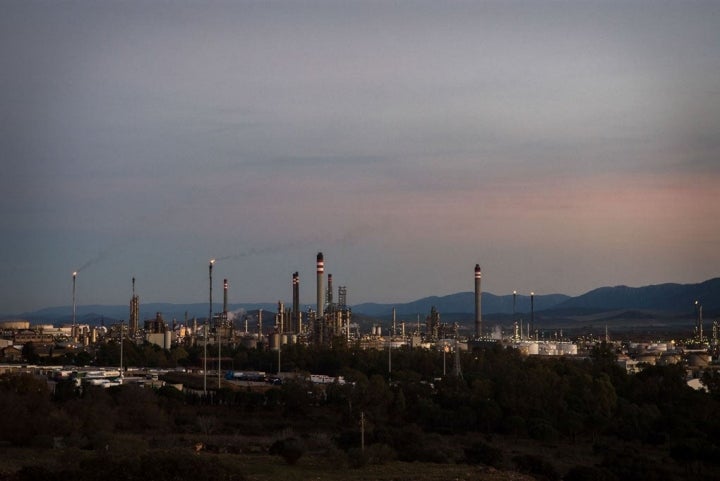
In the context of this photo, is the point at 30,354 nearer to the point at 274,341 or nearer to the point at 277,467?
the point at 274,341

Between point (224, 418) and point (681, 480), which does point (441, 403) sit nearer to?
point (224, 418)

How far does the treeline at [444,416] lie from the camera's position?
123ft

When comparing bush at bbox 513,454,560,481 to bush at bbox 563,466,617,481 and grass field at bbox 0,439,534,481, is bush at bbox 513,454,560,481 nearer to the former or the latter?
bush at bbox 563,466,617,481

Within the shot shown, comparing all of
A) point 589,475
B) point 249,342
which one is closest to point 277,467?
point 589,475

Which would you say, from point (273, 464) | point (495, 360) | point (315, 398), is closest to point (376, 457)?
point (273, 464)

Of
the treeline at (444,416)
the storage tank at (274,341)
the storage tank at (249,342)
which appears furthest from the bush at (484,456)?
the storage tank at (249,342)

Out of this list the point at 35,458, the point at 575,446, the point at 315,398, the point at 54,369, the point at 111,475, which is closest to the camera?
the point at 111,475

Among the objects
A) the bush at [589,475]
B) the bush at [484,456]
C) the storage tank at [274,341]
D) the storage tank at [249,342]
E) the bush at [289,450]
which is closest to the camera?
the bush at [589,475]

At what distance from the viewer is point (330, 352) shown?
81.7 metres

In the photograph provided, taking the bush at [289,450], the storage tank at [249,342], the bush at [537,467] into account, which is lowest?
the bush at [537,467]

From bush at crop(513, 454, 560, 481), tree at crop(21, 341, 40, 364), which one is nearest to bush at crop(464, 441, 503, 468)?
bush at crop(513, 454, 560, 481)

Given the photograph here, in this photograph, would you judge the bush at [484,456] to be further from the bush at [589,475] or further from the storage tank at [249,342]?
the storage tank at [249,342]

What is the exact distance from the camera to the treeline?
3753 centimetres

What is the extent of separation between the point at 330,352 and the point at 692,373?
25609 mm
